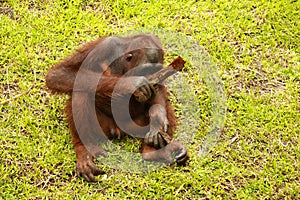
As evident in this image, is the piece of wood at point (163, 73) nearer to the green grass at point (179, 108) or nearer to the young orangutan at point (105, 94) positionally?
the young orangutan at point (105, 94)

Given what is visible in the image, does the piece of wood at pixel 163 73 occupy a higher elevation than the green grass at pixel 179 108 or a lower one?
higher

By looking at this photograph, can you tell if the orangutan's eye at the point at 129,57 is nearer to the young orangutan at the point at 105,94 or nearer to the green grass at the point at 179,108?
the young orangutan at the point at 105,94

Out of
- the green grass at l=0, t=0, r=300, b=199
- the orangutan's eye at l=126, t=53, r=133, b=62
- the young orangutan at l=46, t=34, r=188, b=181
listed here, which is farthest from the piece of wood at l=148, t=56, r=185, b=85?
the green grass at l=0, t=0, r=300, b=199

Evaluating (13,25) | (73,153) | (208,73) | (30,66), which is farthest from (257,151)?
(13,25)

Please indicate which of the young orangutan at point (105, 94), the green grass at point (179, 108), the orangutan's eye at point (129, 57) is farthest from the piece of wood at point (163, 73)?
the green grass at point (179, 108)

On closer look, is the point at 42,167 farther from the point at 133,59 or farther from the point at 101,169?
the point at 133,59

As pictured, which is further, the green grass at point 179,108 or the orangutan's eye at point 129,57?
the orangutan's eye at point 129,57

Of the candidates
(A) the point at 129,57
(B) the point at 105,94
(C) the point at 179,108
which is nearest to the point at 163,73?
(A) the point at 129,57

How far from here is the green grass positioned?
3.78m

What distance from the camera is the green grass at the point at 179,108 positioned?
3.78m

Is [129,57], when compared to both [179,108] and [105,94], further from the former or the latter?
[179,108]

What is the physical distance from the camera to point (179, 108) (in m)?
4.41

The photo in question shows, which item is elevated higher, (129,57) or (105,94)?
(129,57)

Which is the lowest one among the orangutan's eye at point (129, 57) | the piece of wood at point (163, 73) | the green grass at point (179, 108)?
the green grass at point (179, 108)
